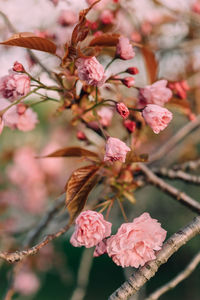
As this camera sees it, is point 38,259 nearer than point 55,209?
No

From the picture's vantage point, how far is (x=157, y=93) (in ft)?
2.81

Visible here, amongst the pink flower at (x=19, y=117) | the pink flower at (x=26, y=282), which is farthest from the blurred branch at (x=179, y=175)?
the pink flower at (x=26, y=282)

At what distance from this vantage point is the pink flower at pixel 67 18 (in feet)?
3.62

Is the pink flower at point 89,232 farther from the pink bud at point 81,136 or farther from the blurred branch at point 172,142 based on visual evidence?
the blurred branch at point 172,142

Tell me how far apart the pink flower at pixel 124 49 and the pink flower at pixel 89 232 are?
0.37 metres

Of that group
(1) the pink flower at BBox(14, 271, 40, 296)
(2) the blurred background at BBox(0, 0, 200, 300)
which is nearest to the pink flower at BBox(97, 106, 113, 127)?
(2) the blurred background at BBox(0, 0, 200, 300)

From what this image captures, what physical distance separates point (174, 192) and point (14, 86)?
1.67 feet

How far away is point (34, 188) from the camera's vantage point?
2498mm

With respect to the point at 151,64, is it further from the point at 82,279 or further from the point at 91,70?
the point at 82,279

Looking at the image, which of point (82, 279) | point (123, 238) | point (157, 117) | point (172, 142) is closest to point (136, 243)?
point (123, 238)

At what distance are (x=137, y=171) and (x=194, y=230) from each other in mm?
374

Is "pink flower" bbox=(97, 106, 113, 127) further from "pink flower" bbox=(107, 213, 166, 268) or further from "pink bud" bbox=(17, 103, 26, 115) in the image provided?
"pink flower" bbox=(107, 213, 166, 268)

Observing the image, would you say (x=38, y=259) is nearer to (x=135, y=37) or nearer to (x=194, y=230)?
(x=135, y=37)

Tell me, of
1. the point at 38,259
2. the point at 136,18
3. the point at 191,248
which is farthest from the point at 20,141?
the point at 136,18
